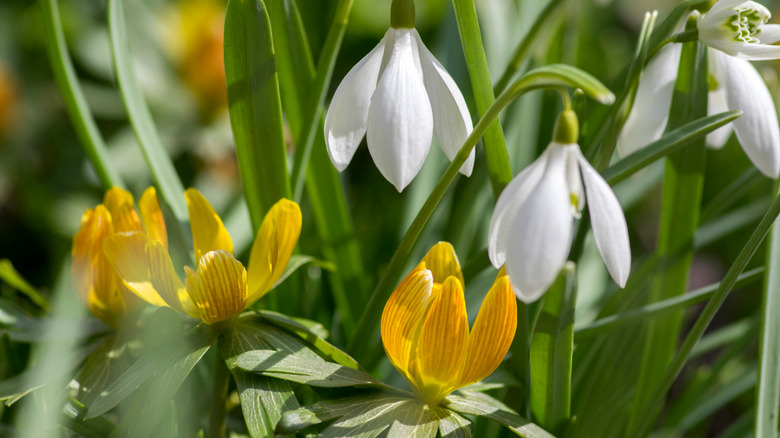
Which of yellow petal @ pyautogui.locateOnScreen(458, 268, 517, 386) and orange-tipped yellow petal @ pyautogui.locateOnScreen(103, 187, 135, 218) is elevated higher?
orange-tipped yellow petal @ pyautogui.locateOnScreen(103, 187, 135, 218)

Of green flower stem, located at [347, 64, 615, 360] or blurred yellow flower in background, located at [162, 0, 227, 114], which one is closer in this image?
green flower stem, located at [347, 64, 615, 360]

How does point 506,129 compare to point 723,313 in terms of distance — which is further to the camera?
point 723,313

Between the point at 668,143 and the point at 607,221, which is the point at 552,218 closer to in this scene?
the point at 607,221

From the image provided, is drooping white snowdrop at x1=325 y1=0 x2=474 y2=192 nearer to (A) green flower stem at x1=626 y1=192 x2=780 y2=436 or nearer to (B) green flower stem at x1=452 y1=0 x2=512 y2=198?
(B) green flower stem at x1=452 y1=0 x2=512 y2=198

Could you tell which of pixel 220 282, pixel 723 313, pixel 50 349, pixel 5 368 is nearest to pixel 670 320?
pixel 220 282

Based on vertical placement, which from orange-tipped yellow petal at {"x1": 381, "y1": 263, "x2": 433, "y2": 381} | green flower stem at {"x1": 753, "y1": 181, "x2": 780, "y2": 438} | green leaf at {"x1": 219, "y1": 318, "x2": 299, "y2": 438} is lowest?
green flower stem at {"x1": 753, "y1": 181, "x2": 780, "y2": 438}

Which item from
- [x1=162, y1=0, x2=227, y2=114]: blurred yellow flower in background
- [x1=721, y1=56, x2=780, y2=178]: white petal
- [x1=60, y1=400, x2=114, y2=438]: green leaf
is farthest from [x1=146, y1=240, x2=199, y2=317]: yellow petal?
[x1=162, y1=0, x2=227, y2=114]: blurred yellow flower in background

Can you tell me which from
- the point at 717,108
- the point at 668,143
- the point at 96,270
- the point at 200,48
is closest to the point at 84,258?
the point at 96,270

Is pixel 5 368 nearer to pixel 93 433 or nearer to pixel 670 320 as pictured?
pixel 93 433
